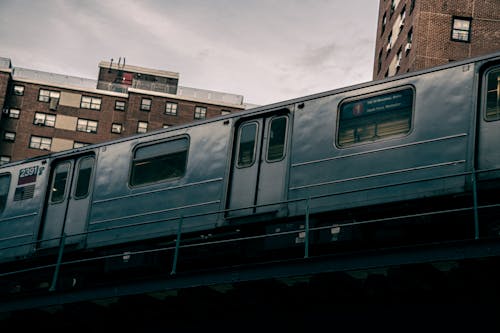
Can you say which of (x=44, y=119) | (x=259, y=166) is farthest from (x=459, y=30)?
(x=44, y=119)

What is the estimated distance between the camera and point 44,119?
6206 centimetres

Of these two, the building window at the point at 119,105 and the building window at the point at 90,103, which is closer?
the building window at the point at 90,103

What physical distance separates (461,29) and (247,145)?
23.8m

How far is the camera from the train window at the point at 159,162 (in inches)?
656

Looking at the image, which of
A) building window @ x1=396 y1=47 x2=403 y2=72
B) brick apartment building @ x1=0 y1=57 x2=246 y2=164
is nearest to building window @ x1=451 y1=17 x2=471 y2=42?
building window @ x1=396 y1=47 x2=403 y2=72

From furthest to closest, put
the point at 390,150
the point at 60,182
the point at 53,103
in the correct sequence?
the point at 53,103 < the point at 60,182 < the point at 390,150

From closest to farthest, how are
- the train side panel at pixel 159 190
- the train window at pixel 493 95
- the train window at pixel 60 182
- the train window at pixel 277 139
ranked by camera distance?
the train window at pixel 493 95 → the train window at pixel 277 139 → the train side panel at pixel 159 190 → the train window at pixel 60 182

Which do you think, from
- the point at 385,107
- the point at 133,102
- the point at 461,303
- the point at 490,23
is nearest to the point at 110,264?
the point at 385,107

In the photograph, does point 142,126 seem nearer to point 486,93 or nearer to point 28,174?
point 28,174

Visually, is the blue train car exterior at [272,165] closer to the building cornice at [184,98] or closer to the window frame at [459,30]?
the window frame at [459,30]

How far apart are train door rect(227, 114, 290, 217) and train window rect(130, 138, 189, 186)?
142cm

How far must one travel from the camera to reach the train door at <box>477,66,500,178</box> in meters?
12.5

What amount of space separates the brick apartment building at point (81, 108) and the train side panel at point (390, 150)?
46947 mm

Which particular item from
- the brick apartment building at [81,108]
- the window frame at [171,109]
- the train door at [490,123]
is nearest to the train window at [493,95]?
the train door at [490,123]
